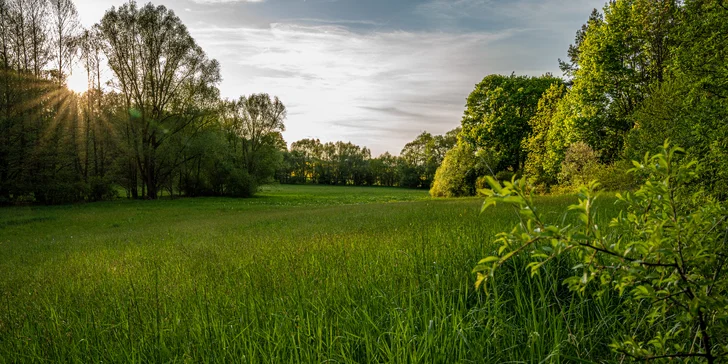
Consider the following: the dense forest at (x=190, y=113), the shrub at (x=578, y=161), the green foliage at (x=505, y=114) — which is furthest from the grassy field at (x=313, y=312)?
the green foliage at (x=505, y=114)

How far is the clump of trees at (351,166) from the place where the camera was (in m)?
95.2

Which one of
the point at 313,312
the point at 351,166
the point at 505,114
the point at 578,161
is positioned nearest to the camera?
the point at 313,312

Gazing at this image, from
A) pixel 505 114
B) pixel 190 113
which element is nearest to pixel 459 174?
pixel 505 114

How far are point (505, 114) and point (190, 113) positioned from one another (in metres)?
33.7

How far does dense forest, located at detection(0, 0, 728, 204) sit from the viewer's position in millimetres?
21906

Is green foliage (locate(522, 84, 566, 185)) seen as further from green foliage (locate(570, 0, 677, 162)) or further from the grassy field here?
the grassy field

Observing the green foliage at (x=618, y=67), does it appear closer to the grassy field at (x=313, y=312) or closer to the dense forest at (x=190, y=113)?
the dense forest at (x=190, y=113)

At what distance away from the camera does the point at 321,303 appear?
3.21 metres

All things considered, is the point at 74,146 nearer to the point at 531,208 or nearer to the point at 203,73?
the point at 203,73

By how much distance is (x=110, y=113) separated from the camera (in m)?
34.4

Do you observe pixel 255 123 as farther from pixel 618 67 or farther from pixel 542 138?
pixel 618 67

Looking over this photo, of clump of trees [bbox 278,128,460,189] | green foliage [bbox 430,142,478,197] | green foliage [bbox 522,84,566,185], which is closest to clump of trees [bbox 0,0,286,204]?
green foliage [bbox 430,142,478,197]

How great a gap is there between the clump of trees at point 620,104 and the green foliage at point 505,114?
4.3 inches

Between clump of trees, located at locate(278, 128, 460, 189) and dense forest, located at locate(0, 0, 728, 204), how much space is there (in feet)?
165
